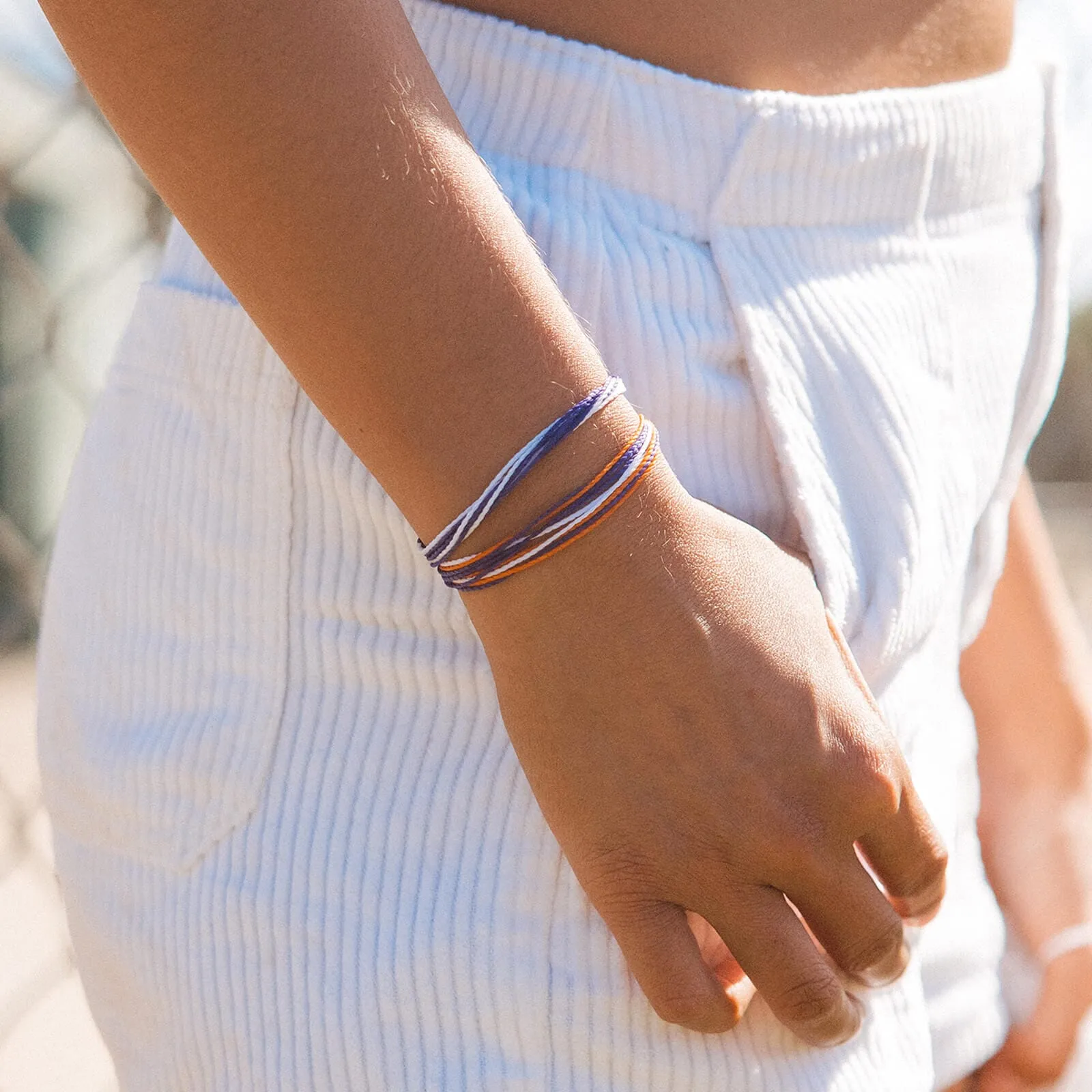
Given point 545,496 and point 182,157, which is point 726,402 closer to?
point 545,496

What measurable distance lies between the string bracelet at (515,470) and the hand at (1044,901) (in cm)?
57

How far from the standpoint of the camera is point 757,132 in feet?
1.82

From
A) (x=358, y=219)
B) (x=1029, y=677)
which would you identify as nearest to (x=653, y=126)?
(x=358, y=219)

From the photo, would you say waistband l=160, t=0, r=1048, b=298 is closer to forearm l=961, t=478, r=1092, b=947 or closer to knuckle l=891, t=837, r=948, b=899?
knuckle l=891, t=837, r=948, b=899

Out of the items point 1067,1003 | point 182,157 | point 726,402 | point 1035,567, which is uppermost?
point 182,157

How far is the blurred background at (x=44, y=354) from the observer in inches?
64.2

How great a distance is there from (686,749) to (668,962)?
0.09 meters

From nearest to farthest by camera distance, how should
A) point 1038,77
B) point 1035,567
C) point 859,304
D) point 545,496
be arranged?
point 545,496 < point 859,304 < point 1038,77 < point 1035,567

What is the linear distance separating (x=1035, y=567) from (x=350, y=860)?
23.4 inches

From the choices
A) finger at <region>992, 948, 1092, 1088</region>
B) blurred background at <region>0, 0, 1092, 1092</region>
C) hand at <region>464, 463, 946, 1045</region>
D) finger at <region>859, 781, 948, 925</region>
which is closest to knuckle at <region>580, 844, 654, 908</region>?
hand at <region>464, 463, 946, 1045</region>

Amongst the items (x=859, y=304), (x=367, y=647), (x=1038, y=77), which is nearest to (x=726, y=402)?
(x=859, y=304)

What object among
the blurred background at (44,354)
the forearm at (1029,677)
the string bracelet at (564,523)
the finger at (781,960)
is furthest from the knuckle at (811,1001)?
the blurred background at (44,354)

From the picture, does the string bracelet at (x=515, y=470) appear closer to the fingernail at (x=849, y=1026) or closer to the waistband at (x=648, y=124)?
the waistband at (x=648, y=124)

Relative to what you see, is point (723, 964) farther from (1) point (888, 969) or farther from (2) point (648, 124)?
(2) point (648, 124)
